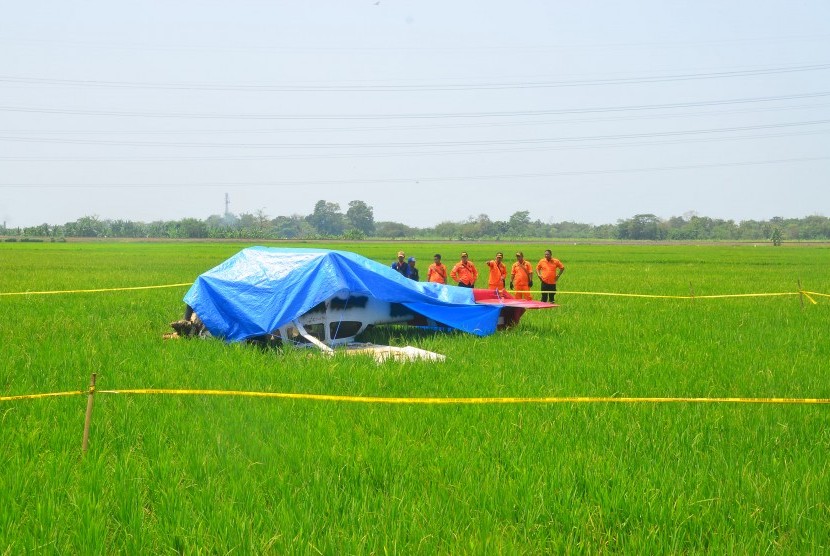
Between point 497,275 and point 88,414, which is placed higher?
point 497,275

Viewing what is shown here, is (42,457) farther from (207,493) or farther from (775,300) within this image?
(775,300)

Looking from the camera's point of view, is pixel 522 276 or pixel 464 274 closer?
pixel 464 274

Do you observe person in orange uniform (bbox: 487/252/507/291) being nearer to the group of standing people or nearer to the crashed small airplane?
the group of standing people

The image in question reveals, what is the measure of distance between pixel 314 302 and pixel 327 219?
387 ft

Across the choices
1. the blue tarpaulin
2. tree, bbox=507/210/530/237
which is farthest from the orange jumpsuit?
tree, bbox=507/210/530/237

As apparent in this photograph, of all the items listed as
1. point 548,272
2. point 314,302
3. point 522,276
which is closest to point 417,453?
point 314,302

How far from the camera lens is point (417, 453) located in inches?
207

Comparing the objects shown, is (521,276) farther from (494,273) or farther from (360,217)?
(360,217)

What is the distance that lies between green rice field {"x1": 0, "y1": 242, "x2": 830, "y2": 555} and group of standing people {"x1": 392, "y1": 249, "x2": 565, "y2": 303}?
4608mm

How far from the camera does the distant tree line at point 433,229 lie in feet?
328

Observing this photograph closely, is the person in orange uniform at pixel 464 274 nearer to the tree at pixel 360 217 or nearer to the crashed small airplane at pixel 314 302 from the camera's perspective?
the crashed small airplane at pixel 314 302

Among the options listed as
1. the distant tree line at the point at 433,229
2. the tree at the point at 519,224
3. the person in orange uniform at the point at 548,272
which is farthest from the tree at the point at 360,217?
the person in orange uniform at the point at 548,272

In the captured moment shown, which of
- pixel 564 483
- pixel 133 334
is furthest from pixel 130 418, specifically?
pixel 133 334

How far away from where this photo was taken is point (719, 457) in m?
5.17
